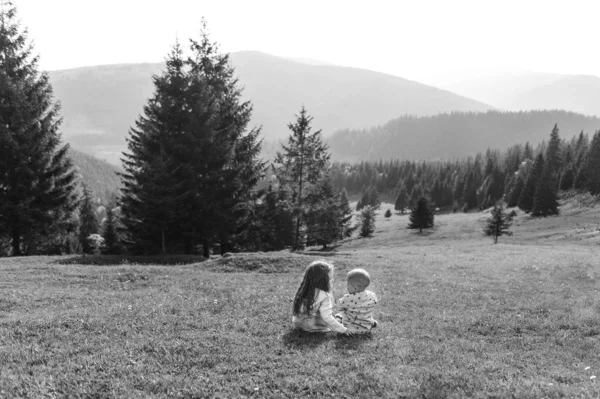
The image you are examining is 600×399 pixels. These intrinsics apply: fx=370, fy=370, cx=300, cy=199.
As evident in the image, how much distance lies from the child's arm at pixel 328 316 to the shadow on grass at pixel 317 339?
0.85 feet

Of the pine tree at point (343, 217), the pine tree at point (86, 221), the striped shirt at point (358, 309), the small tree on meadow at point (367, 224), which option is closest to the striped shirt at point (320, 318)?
the striped shirt at point (358, 309)

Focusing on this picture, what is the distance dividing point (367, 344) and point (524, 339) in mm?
4375

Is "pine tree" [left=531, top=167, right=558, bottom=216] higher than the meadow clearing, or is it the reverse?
"pine tree" [left=531, top=167, right=558, bottom=216]

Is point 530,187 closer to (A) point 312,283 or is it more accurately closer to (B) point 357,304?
(B) point 357,304

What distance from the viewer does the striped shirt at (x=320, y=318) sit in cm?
927

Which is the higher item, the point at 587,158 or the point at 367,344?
the point at 587,158

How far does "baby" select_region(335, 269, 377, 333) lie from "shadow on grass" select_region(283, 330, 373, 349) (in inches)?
11.7

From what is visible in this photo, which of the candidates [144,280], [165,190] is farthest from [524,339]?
[165,190]

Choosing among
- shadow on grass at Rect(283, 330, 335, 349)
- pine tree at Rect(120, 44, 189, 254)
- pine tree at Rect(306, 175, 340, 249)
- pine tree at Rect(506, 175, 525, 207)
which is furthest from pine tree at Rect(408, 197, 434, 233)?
shadow on grass at Rect(283, 330, 335, 349)

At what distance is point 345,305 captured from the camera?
31.9ft

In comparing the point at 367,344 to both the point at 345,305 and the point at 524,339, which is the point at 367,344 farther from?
the point at 524,339

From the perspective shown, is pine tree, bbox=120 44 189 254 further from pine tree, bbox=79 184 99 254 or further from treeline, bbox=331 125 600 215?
pine tree, bbox=79 184 99 254

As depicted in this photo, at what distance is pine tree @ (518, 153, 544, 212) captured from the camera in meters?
91.2

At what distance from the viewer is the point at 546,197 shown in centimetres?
8381
